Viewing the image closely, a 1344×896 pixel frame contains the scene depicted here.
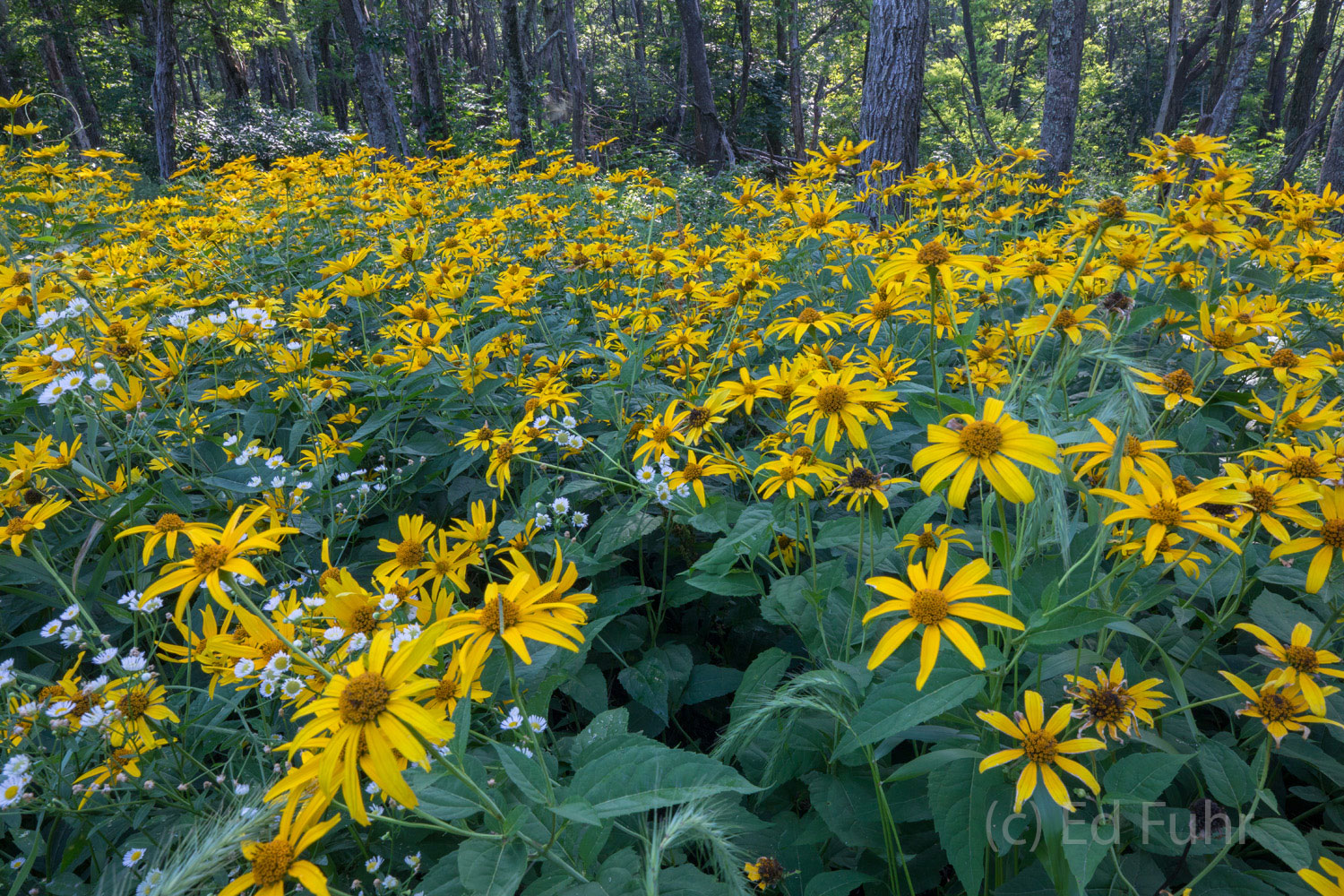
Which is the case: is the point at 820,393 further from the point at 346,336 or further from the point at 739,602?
the point at 346,336

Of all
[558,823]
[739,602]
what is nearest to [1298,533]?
[739,602]

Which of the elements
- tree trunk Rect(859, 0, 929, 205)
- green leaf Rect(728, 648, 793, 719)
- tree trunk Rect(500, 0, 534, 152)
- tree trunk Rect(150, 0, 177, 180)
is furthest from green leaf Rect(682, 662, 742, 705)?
tree trunk Rect(150, 0, 177, 180)

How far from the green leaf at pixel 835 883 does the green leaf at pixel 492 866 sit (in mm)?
542

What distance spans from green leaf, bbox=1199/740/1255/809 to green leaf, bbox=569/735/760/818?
2.57 ft

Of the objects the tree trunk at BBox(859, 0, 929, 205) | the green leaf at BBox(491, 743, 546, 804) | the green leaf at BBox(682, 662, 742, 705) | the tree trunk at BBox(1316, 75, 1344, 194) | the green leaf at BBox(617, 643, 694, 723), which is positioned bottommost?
the green leaf at BBox(682, 662, 742, 705)

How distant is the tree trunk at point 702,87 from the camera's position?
11500 mm

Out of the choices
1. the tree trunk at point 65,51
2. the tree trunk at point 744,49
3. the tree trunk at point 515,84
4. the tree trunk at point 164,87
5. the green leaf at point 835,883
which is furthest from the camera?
the tree trunk at point 65,51

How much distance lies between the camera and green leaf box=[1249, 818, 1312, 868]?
103 cm

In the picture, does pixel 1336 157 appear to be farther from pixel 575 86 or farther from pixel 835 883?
pixel 835 883

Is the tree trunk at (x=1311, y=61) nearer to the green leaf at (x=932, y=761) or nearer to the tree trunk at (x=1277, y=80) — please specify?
the tree trunk at (x=1277, y=80)

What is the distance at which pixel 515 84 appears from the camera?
31.1ft

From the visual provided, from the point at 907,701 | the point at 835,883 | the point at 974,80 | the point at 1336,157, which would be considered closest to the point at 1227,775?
the point at 907,701

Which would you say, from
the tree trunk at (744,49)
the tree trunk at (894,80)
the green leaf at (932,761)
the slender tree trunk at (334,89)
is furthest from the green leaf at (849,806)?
the slender tree trunk at (334,89)

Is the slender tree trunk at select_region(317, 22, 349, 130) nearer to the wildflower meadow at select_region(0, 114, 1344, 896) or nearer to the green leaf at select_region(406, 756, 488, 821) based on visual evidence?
the wildflower meadow at select_region(0, 114, 1344, 896)
